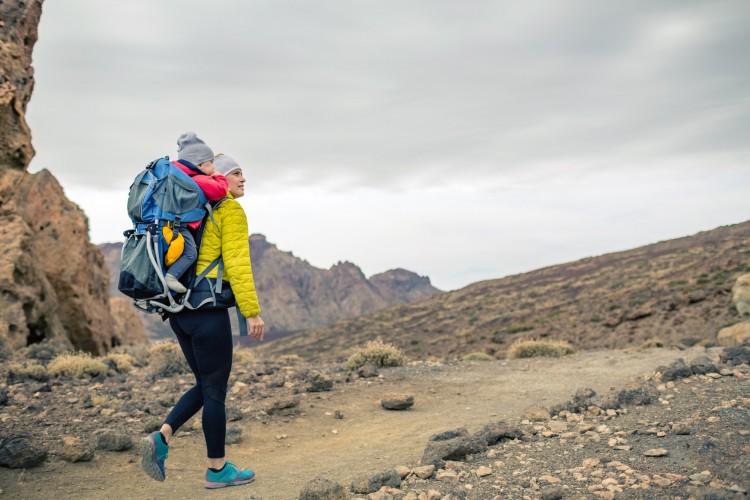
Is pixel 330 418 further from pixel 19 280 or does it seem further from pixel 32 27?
pixel 32 27

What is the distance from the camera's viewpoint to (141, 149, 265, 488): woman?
424 cm

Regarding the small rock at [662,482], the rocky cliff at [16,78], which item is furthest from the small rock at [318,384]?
the rocky cliff at [16,78]

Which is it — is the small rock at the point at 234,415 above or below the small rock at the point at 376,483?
above

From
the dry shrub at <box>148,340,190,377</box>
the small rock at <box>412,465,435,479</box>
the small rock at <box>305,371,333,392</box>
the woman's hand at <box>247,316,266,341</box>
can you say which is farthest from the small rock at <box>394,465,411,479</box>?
the dry shrub at <box>148,340,190,377</box>

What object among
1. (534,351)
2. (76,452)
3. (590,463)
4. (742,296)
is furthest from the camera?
(742,296)

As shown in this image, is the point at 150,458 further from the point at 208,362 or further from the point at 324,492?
the point at 324,492

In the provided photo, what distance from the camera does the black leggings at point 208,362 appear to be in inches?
168

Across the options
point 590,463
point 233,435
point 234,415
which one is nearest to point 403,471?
point 590,463

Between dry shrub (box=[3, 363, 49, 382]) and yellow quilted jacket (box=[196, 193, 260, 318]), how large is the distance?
20.5 ft

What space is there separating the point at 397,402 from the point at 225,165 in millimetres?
4640

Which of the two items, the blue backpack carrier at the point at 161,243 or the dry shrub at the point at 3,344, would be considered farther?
the dry shrub at the point at 3,344

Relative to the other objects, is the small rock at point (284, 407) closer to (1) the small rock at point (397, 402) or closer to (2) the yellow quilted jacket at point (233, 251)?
(1) the small rock at point (397, 402)

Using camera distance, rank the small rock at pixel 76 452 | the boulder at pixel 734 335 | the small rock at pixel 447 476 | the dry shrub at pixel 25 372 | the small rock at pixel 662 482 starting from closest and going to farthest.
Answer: the small rock at pixel 662 482
the small rock at pixel 447 476
the small rock at pixel 76 452
the dry shrub at pixel 25 372
the boulder at pixel 734 335

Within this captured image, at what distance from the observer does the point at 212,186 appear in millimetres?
4301
